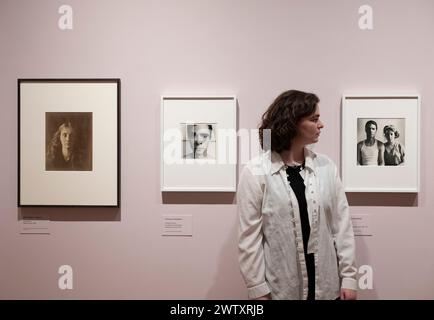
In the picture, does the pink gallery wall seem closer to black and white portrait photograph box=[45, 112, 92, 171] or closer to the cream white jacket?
black and white portrait photograph box=[45, 112, 92, 171]

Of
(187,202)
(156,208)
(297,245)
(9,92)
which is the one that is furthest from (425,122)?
(9,92)

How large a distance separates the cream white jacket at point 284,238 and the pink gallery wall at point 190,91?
31 cm

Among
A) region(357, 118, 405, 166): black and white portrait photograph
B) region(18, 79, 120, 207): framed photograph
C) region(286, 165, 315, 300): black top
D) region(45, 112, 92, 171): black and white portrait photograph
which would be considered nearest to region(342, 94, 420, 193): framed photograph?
region(357, 118, 405, 166): black and white portrait photograph

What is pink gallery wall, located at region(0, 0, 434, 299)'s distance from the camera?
67.5 inches

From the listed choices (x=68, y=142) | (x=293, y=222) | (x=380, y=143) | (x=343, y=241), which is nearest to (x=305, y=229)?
(x=293, y=222)

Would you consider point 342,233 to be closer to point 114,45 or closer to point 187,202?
point 187,202

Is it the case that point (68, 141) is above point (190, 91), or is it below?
below

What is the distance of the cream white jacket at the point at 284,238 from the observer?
142cm

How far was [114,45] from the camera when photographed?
68.9 inches

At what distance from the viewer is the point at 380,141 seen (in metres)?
1.70

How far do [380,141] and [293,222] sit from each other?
0.62 meters

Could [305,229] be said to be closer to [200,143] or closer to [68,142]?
[200,143]

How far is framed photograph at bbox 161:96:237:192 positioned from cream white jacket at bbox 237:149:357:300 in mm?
257

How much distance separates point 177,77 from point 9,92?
31.8 inches
